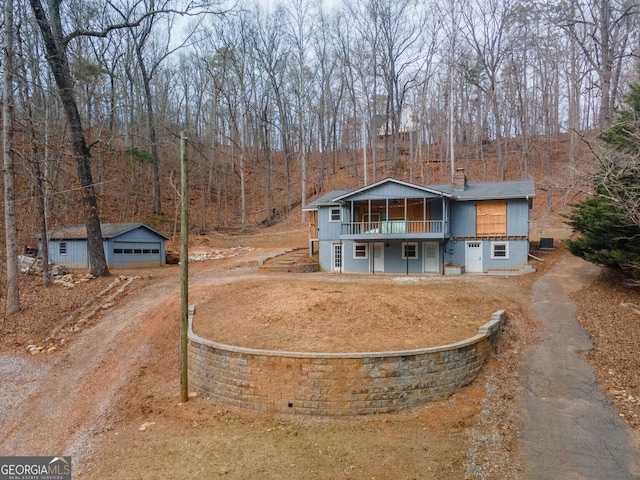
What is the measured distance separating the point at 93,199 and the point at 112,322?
27.4ft

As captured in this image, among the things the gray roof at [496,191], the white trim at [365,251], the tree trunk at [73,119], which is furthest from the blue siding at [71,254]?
the gray roof at [496,191]

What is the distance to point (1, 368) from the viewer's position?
1111cm

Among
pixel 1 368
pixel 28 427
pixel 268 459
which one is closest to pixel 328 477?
pixel 268 459

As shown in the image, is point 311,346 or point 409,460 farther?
point 311,346

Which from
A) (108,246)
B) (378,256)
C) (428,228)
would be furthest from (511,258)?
(108,246)

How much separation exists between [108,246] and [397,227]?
53.3ft

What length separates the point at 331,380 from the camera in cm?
811

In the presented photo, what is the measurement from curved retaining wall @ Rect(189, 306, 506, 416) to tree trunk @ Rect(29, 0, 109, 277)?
13.2 meters

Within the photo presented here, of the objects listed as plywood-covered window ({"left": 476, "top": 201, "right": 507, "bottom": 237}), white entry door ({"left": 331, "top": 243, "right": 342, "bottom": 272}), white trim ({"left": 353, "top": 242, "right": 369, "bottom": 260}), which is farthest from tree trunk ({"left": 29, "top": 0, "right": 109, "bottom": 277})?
plywood-covered window ({"left": 476, "top": 201, "right": 507, "bottom": 237})

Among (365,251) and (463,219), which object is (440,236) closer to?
(463,219)

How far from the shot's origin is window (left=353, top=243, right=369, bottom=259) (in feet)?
73.4

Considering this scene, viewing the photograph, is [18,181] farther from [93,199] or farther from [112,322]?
[112,322]

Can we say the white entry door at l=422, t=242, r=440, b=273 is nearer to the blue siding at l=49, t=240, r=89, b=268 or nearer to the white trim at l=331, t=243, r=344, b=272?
the white trim at l=331, t=243, r=344, b=272


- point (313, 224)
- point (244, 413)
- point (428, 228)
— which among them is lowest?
point (244, 413)
